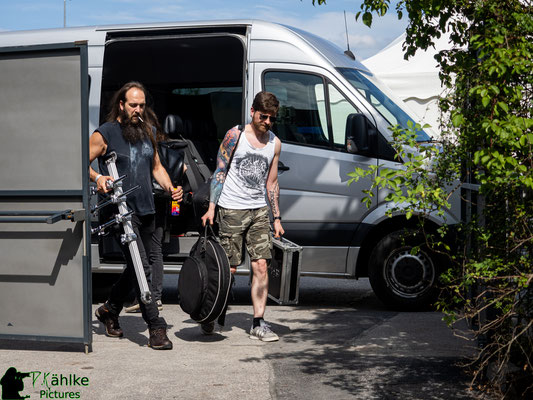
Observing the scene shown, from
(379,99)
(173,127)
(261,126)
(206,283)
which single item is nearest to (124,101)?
(261,126)

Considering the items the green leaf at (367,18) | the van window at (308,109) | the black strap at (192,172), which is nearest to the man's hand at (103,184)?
the green leaf at (367,18)

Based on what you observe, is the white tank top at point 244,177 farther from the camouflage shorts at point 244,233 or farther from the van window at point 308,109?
the van window at point 308,109

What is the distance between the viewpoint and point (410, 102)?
13586 mm

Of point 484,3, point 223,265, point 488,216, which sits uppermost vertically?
point 484,3

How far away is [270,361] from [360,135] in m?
2.60

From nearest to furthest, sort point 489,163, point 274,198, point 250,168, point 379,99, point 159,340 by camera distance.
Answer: point 489,163
point 159,340
point 250,168
point 274,198
point 379,99

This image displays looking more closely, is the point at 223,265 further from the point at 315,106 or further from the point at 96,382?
the point at 315,106

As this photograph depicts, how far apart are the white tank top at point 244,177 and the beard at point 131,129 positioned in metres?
0.76

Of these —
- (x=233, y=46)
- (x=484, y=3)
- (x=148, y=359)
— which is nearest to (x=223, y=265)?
(x=148, y=359)

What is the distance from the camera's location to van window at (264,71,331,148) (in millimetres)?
7688

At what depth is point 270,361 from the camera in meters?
5.64

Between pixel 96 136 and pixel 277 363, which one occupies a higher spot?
pixel 96 136

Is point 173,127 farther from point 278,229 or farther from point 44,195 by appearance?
point 44,195

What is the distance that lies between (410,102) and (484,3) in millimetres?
9409
